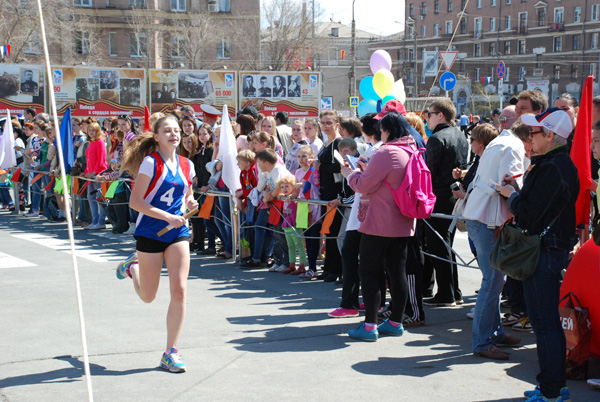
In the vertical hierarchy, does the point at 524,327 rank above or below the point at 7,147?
below

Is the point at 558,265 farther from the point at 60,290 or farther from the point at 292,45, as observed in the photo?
the point at 292,45

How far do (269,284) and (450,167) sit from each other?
112 inches

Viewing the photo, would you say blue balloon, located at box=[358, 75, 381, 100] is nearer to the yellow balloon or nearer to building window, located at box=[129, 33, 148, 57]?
the yellow balloon

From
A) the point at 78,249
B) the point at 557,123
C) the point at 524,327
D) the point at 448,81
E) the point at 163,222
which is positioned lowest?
the point at 78,249

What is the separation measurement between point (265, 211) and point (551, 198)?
592 cm

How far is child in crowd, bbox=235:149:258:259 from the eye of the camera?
10.5m

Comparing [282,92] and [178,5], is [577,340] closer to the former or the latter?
[282,92]

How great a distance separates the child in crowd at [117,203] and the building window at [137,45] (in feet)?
183

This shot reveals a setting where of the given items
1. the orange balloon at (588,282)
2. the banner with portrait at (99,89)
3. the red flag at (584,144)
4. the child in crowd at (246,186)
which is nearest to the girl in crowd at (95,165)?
the child in crowd at (246,186)

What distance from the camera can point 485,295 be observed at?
595 cm

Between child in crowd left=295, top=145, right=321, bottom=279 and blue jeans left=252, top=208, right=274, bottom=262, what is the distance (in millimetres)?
634

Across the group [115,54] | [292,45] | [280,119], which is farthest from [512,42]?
[280,119]

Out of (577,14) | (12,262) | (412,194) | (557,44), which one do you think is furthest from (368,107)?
(557,44)

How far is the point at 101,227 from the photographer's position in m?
14.4
